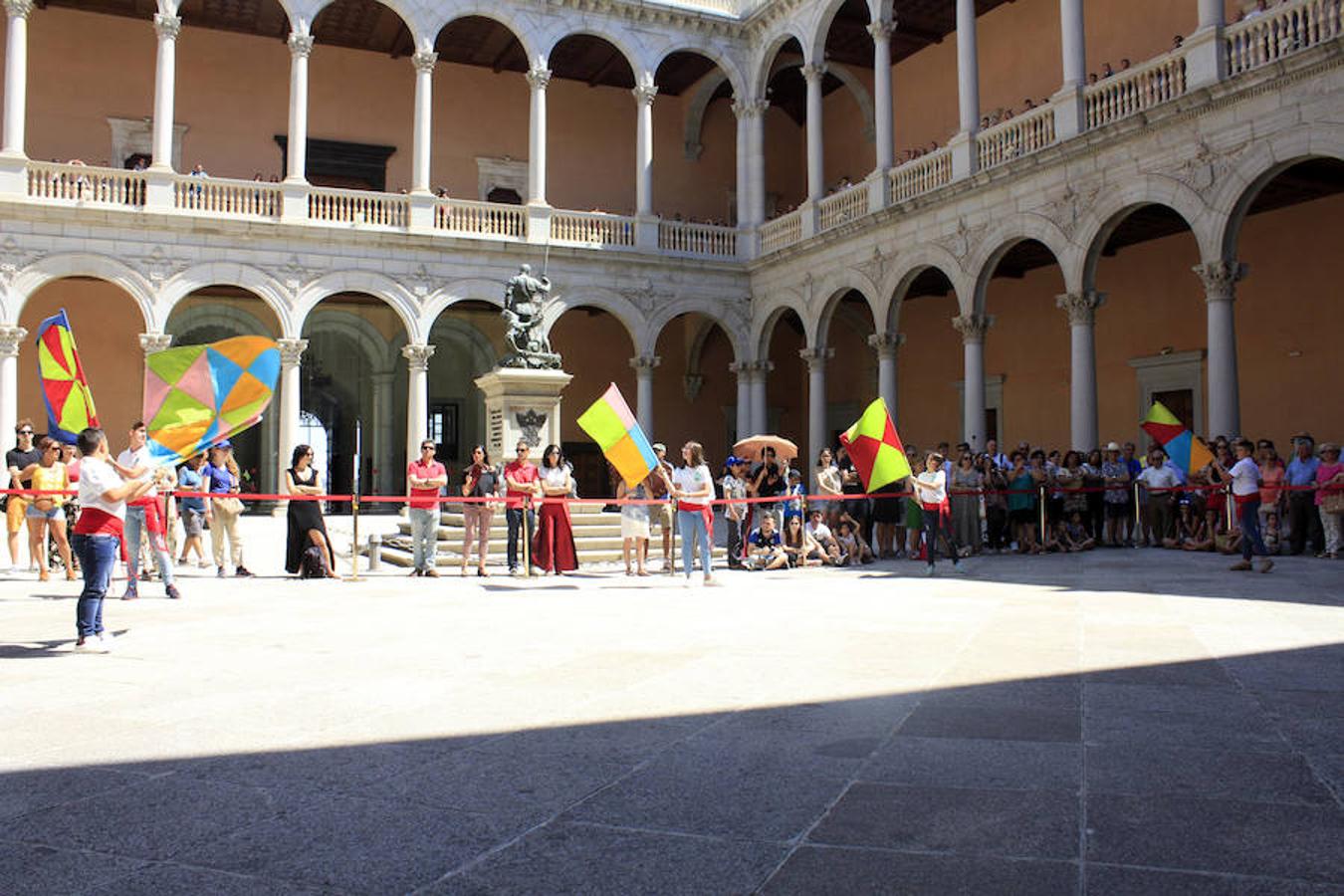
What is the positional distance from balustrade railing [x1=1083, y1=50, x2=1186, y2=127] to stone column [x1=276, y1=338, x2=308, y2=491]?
16.0 metres

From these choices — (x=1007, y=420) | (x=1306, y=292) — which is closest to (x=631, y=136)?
(x=1007, y=420)

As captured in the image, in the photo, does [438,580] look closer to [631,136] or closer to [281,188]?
[281,188]

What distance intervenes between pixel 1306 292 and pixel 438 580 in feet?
51.7

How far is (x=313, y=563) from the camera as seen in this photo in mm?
12602

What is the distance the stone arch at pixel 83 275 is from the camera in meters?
21.5

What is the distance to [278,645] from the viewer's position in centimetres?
717

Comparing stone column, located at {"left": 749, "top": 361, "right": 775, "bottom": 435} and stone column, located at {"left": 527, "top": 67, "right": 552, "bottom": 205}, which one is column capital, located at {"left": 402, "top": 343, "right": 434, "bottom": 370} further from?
stone column, located at {"left": 749, "top": 361, "right": 775, "bottom": 435}

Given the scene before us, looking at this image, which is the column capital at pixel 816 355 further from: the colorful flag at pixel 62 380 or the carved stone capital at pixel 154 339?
the colorful flag at pixel 62 380

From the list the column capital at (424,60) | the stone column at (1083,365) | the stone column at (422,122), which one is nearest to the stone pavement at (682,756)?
the stone column at (1083,365)

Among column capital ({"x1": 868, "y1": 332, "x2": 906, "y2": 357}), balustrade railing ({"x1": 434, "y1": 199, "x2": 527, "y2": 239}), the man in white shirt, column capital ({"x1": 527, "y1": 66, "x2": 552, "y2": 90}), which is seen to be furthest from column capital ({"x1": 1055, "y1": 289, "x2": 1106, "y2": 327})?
the man in white shirt

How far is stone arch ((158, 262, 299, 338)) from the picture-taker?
2253cm

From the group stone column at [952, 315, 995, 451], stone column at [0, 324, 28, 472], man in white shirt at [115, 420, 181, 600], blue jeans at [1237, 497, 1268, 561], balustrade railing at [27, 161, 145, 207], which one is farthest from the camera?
balustrade railing at [27, 161, 145, 207]

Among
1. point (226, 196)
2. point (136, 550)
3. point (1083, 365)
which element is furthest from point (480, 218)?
point (136, 550)

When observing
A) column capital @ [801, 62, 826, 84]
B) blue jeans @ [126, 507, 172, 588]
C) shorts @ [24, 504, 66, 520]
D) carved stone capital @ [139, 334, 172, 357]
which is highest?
column capital @ [801, 62, 826, 84]
